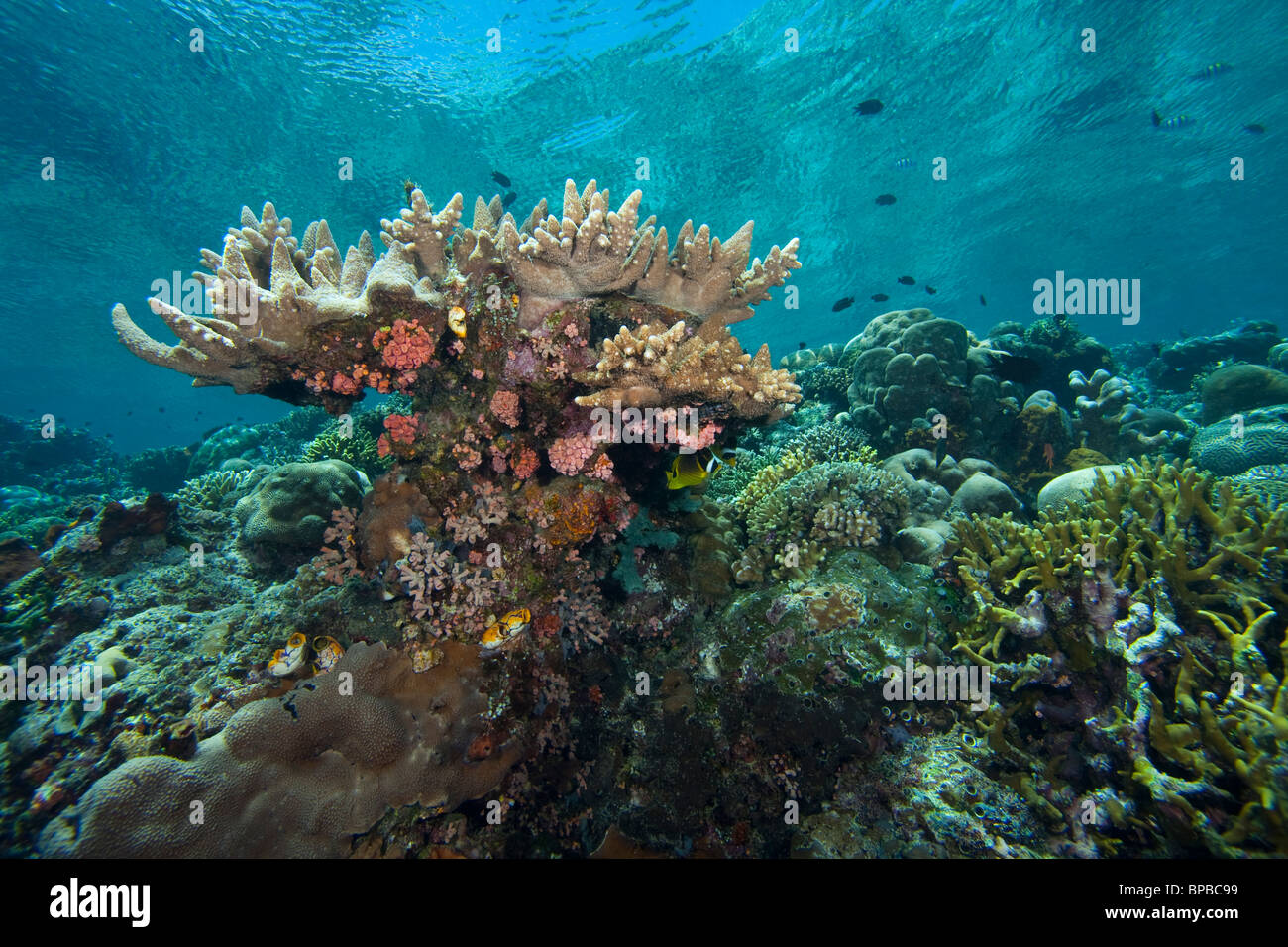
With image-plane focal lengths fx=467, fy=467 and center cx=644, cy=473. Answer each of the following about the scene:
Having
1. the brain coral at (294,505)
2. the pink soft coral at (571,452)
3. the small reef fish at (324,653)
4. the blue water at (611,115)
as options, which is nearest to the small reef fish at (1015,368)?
the pink soft coral at (571,452)

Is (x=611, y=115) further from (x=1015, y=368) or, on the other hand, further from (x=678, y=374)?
(x=678, y=374)

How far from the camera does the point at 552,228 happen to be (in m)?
3.96

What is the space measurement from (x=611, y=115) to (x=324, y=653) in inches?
1153

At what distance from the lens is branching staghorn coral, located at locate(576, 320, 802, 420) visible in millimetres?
3598

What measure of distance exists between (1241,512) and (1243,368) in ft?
34.1

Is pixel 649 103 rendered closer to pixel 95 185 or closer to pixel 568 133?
pixel 568 133

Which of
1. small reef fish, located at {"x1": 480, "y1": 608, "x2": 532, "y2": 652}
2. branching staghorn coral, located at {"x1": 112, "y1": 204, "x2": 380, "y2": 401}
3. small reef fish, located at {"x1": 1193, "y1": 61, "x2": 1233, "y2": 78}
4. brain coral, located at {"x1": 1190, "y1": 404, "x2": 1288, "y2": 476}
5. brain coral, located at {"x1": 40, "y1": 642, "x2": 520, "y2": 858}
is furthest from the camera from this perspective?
small reef fish, located at {"x1": 1193, "y1": 61, "x2": 1233, "y2": 78}

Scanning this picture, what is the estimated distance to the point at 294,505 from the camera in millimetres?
5609

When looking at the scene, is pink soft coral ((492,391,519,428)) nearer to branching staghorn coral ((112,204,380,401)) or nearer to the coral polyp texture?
the coral polyp texture

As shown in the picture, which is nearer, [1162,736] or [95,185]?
[1162,736]

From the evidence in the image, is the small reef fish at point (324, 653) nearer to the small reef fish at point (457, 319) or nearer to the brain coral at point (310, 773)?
the brain coral at point (310, 773)

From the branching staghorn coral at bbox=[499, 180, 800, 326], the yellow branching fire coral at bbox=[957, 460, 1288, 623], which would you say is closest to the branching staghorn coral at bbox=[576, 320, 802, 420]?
the branching staghorn coral at bbox=[499, 180, 800, 326]

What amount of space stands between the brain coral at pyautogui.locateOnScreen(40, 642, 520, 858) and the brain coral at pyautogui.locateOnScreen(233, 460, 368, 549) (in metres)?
2.71
